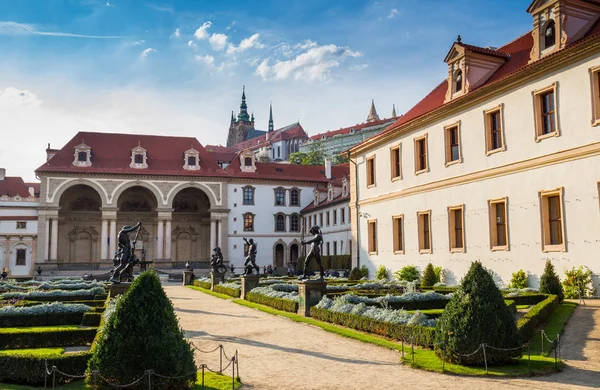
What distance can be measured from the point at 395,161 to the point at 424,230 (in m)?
4.49

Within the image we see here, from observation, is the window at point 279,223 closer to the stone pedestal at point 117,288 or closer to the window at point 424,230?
the window at point 424,230

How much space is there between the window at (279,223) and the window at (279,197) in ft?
4.28

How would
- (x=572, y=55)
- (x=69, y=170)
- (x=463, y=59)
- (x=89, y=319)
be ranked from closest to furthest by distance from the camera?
(x=89, y=319)
(x=572, y=55)
(x=463, y=59)
(x=69, y=170)

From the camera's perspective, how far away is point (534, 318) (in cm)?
1222

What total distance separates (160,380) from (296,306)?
10.9 m

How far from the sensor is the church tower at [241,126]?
146125 millimetres

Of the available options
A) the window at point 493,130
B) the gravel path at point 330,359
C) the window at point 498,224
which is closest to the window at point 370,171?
the window at point 493,130

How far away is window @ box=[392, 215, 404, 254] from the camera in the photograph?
28.3 m

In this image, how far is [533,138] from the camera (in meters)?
19.8

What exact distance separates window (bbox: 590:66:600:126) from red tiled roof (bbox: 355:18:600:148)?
1.02 metres

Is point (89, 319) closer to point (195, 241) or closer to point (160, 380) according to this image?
point (160, 380)

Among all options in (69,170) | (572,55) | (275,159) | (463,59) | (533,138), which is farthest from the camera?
(275,159)

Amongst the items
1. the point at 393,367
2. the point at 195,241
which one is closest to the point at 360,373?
the point at 393,367

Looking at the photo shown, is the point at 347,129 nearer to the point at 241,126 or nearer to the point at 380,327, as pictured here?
the point at 241,126
